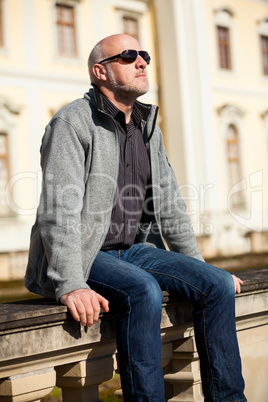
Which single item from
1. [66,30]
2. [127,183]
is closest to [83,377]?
[127,183]

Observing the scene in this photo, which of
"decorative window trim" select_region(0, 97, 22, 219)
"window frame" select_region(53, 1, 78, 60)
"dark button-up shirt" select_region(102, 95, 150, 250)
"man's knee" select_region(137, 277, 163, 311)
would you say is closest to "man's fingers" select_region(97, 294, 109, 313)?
"man's knee" select_region(137, 277, 163, 311)

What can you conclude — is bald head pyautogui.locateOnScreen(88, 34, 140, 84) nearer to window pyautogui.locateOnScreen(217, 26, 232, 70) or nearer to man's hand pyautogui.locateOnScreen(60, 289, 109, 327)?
man's hand pyautogui.locateOnScreen(60, 289, 109, 327)

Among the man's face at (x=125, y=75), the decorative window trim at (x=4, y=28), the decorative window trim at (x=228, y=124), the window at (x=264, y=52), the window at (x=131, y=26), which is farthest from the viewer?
the window at (x=264, y=52)

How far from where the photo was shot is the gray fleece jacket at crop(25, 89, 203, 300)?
2.13 m

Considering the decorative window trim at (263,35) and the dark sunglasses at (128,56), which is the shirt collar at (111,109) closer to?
the dark sunglasses at (128,56)

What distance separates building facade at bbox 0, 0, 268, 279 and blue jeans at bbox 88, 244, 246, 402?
45.0 ft

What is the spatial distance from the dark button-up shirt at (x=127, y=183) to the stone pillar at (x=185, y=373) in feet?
1.53

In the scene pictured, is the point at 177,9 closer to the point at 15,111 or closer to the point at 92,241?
the point at 15,111

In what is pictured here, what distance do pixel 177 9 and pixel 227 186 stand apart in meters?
6.16

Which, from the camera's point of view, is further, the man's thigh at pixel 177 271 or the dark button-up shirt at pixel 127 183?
the dark button-up shirt at pixel 127 183

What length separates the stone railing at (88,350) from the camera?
1.77 m

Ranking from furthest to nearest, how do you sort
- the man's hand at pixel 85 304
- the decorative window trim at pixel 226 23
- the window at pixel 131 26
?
1. the decorative window trim at pixel 226 23
2. the window at pixel 131 26
3. the man's hand at pixel 85 304

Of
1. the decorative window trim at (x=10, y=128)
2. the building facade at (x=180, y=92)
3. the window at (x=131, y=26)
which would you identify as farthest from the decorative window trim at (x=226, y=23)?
the decorative window trim at (x=10, y=128)

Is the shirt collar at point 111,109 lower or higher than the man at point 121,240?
higher
